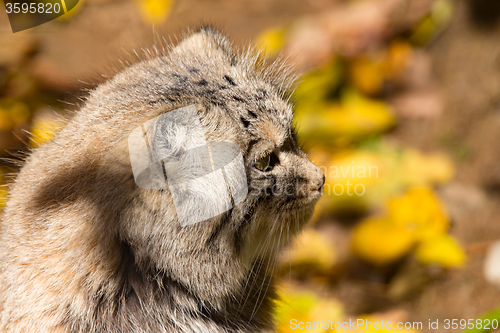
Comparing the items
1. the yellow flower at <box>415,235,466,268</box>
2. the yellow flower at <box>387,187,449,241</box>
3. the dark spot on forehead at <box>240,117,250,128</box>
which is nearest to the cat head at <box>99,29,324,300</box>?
the dark spot on forehead at <box>240,117,250,128</box>

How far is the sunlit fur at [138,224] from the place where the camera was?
1.46 metres

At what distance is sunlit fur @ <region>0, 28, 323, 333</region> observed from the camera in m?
1.46

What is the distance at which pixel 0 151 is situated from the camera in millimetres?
2879

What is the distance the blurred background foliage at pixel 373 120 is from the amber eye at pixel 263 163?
99cm

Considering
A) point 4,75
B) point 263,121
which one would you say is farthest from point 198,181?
point 4,75

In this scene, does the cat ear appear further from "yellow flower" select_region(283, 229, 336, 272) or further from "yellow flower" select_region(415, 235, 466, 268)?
"yellow flower" select_region(415, 235, 466, 268)

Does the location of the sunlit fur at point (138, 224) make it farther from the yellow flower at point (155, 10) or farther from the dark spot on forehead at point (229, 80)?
the yellow flower at point (155, 10)

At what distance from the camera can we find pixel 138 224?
4.81 feet

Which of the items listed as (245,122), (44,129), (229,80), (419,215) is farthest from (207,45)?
(419,215)

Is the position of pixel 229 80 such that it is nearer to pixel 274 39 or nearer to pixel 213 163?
pixel 213 163

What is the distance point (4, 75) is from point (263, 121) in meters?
2.93

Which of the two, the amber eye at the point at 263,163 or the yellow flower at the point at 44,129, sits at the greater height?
the yellow flower at the point at 44,129

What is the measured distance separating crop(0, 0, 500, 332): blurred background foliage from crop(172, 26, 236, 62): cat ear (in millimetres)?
778

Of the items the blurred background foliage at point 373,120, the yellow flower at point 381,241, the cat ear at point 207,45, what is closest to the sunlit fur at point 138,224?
the cat ear at point 207,45
